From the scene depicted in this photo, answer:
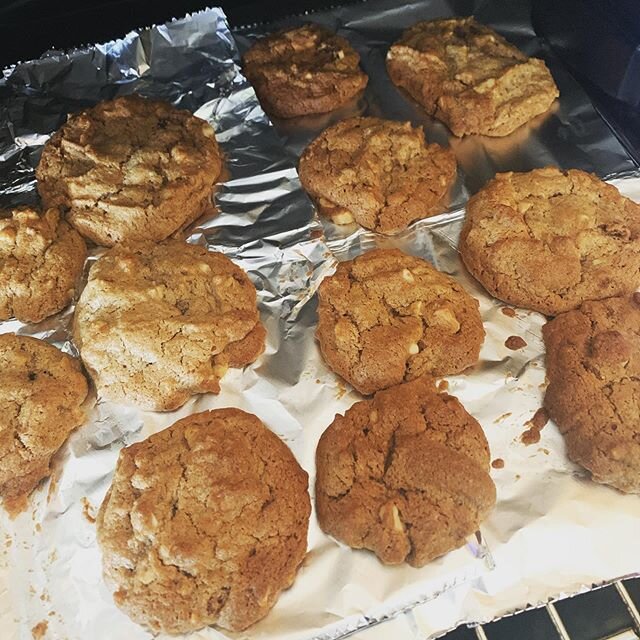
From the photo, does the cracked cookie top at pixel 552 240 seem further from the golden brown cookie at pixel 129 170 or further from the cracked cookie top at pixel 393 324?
the golden brown cookie at pixel 129 170

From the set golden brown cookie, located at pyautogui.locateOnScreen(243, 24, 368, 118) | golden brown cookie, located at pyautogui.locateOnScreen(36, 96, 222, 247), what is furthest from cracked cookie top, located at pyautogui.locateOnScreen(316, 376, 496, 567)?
golden brown cookie, located at pyautogui.locateOnScreen(243, 24, 368, 118)

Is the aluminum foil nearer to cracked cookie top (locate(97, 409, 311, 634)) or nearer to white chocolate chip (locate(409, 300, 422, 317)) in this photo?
cracked cookie top (locate(97, 409, 311, 634))

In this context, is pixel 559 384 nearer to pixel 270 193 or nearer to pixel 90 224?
pixel 270 193

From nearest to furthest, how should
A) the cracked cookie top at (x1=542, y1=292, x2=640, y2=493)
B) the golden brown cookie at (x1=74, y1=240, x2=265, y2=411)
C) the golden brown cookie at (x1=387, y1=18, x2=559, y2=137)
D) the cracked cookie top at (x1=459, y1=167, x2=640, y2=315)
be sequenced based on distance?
the cracked cookie top at (x1=542, y1=292, x2=640, y2=493) → the golden brown cookie at (x1=74, y1=240, x2=265, y2=411) → the cracked cookie top at (x1=459, y1=167, x2=640, y2=315) → the golden brown cookie at (x1=387, y1=18, x2=559, y2=137)

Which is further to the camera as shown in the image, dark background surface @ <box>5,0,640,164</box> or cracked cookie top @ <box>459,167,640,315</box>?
dark background surface @ <box>5,0,640,164</box>

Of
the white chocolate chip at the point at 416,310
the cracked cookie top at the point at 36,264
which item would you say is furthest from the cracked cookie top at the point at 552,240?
the cracked cookie top at the point at 36,264

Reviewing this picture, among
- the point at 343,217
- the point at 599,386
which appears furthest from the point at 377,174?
the point at 599,386
